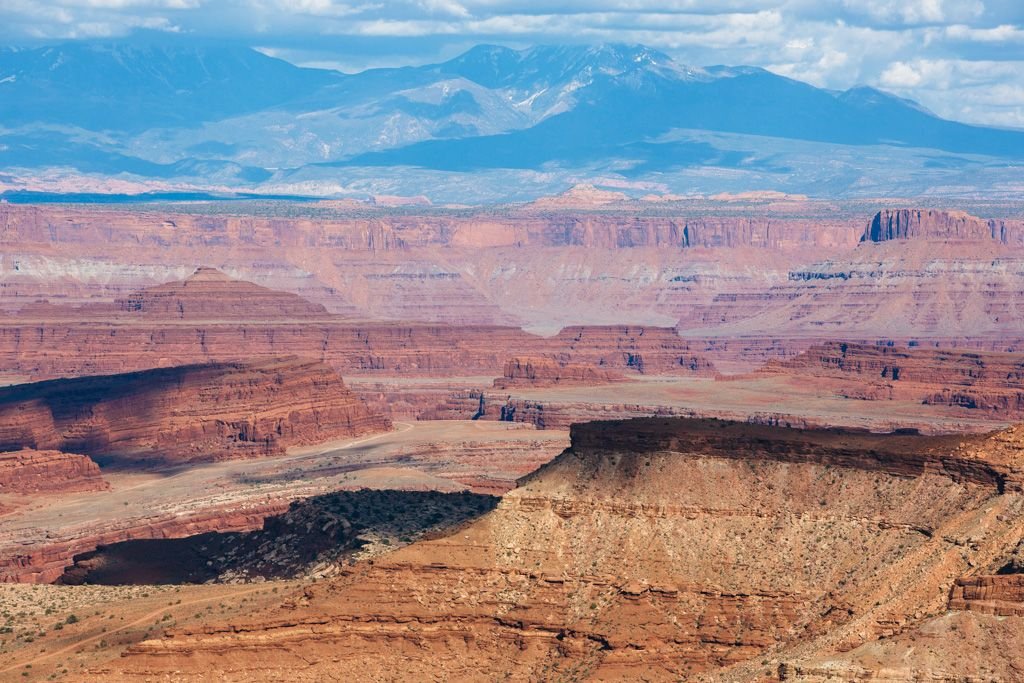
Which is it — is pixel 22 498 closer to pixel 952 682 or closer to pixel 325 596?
pixel 325 596

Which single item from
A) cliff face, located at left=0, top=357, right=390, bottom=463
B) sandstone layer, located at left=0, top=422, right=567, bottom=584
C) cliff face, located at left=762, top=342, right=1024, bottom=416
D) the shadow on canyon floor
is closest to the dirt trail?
the shadow on canyon floor

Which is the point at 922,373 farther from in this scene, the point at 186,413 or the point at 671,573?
the point at 671,573

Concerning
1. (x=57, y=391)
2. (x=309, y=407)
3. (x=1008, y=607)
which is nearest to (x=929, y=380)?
(x=309, y=407)

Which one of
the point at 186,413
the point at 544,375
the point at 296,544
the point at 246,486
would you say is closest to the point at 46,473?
the point at 246,486

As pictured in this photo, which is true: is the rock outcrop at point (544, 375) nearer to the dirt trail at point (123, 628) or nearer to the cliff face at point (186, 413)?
the cliff face at point (186, 413)

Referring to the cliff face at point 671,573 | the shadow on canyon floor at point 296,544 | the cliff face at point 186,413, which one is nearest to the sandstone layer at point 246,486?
the shadow on canyon floor at point 296,544
